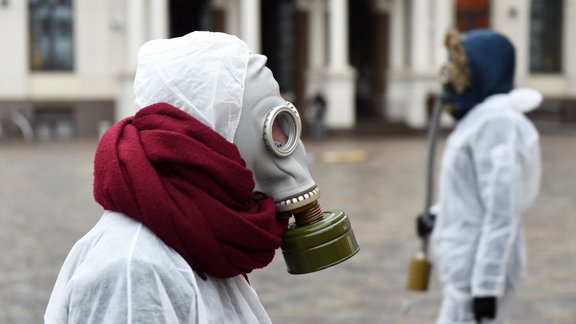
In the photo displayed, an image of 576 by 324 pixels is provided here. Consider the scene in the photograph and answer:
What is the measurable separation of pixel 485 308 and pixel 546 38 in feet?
111

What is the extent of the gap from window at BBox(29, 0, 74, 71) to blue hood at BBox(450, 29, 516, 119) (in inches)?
1182

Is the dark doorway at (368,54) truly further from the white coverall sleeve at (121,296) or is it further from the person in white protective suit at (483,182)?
the white coverall sleeve at (121,296)

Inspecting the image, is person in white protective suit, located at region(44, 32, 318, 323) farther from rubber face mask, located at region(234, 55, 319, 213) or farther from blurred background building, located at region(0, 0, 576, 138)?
blurred background building, located at region(0, 0, 576, 138)

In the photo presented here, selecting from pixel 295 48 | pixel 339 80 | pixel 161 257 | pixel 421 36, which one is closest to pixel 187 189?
pixel 161 257

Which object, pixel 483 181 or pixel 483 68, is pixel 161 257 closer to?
pixel 483 181

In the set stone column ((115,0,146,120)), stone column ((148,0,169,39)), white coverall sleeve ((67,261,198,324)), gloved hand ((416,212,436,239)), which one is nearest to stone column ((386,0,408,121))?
stone column ((148,0,169,39))

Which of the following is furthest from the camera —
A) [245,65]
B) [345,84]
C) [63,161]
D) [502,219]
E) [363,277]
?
[345,84]

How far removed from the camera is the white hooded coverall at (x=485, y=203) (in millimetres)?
3939

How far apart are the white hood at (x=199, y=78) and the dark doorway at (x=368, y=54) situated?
1305 inches

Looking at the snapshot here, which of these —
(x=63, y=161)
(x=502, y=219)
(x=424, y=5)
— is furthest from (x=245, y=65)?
(x=424, y=5)

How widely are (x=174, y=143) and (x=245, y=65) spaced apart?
8.7 inches

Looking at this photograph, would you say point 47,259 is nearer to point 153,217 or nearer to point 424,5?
point 153,217

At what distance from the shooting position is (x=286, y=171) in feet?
5.88

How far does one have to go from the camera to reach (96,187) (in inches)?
68.6
